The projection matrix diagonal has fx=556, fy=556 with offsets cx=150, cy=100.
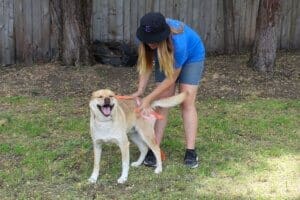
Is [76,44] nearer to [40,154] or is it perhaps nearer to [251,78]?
[251,78]

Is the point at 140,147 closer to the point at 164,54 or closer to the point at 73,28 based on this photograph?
the point at 164,54

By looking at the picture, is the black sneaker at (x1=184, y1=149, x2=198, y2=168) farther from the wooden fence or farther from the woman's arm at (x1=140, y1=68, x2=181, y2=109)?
the wooden fence

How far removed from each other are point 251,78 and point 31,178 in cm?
476

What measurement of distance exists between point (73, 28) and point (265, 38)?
3142 millimetres

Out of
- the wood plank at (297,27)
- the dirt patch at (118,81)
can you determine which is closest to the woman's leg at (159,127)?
the dirt patch at (118,81)

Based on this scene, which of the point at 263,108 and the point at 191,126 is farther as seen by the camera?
the point at 263,108

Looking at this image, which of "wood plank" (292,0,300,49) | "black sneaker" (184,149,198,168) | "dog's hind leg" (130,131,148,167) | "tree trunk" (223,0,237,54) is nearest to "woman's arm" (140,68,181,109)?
"dog's hind leg" (130,131,148,167)

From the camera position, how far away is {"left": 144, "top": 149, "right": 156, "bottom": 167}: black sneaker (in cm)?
565

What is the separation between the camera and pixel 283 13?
439 inches

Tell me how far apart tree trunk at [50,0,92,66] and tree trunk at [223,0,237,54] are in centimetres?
284

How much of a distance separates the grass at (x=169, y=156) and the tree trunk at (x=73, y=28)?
1.58 meters

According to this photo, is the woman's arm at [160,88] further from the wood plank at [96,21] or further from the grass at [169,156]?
the wood plank at [96,21]

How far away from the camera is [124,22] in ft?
34.2

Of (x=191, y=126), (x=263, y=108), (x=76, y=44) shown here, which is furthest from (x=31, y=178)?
(x=76, y=44)
